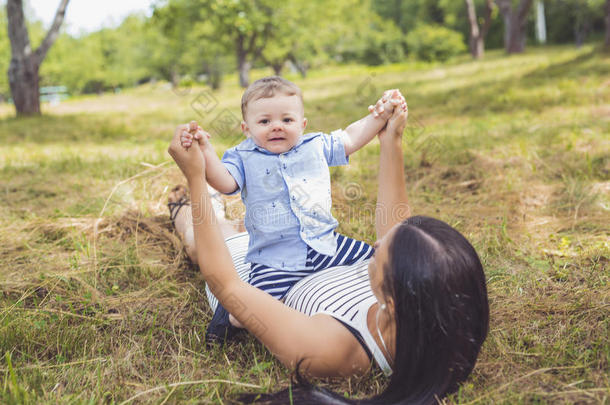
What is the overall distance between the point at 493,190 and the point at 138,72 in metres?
39.7

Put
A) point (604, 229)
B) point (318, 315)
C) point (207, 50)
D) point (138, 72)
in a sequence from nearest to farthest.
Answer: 1. point (318, 315)
2. point (604, 229)
3. point (207, 50)
4. point (138, 72)

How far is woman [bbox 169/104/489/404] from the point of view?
1339 mm

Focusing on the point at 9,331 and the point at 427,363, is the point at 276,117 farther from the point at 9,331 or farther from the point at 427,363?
the point at 9,331

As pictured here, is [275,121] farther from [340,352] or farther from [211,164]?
[340,352]

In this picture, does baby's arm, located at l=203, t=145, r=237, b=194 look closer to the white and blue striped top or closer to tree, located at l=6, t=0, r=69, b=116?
the white and blue striped top

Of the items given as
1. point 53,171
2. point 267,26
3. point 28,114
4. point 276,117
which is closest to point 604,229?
point 276,117

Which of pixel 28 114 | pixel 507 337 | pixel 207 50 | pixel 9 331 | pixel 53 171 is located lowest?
pixel 507 337

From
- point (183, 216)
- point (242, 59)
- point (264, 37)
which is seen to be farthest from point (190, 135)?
point (264, 37)

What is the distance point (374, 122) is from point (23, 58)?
8.41 metres

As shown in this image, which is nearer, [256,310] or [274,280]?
[256,310]

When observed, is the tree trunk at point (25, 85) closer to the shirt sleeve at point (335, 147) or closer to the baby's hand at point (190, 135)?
the shirt sleeve at point (335, 147)

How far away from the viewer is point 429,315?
1333 mm

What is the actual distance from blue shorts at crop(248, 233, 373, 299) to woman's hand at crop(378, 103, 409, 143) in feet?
1.60

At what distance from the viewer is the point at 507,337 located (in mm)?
1730
